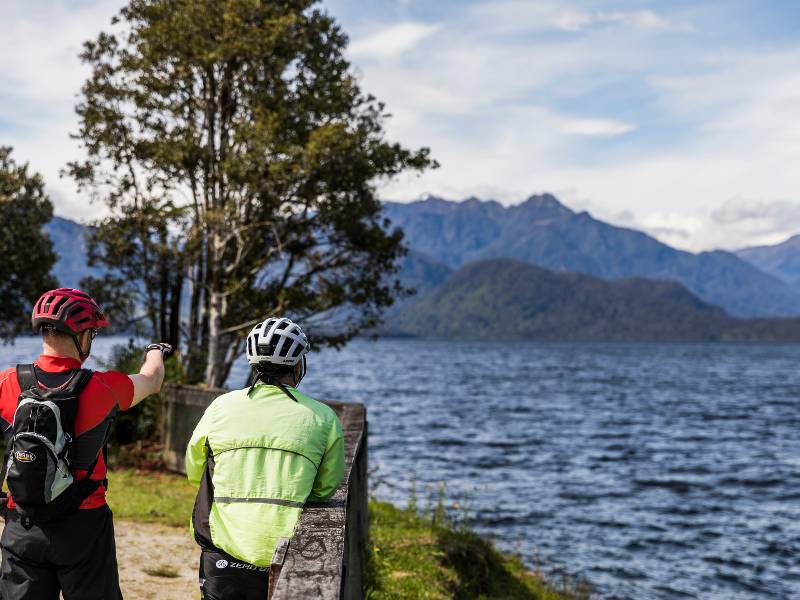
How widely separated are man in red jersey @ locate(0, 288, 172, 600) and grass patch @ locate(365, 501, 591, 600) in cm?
443

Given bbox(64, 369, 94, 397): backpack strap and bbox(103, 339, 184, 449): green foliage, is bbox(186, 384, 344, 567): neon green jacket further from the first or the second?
bbox(103, 339, 184, 449): green foliage

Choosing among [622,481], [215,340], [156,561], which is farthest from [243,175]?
[622,481]

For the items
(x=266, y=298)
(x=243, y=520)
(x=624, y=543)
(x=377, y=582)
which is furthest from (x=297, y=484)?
(x=624, y=543)

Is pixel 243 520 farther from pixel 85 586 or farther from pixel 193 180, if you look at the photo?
pixel 193 180

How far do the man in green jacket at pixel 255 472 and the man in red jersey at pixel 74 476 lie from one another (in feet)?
1.70

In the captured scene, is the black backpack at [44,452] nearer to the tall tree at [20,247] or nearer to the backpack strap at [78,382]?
the backpack strap at [78,382]

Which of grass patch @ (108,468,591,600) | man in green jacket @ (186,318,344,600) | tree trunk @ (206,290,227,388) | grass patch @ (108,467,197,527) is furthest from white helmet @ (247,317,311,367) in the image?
tree trunk @ (206,290,227,388)

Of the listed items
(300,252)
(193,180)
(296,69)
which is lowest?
(300,252)

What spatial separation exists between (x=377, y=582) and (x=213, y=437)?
4889 millimetres

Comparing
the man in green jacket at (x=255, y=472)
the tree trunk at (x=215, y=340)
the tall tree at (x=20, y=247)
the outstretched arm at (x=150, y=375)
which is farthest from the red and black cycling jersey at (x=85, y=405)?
the tall tree at (x=20, y=247)

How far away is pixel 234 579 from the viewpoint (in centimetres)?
431

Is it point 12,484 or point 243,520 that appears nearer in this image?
point 12,484

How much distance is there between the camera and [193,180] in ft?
60.0

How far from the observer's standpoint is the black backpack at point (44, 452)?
3.89 metres
